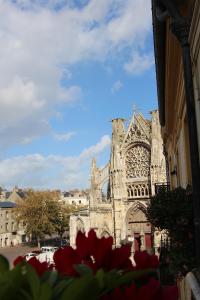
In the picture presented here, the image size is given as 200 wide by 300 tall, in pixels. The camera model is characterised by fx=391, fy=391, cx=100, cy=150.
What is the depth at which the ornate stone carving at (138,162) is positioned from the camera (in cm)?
5412

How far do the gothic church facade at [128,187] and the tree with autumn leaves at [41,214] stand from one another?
7.71m

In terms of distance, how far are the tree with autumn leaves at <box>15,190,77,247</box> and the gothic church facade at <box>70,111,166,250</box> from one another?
771 cm

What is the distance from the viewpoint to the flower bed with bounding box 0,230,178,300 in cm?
134

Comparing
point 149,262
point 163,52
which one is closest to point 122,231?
point 163,52

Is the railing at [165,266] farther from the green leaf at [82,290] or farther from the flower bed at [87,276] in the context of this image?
the green leaf at [82,290]

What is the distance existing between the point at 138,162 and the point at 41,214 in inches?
713

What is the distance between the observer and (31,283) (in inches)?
53.9

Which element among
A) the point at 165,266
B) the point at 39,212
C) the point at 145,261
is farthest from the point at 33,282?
the point at 39,212

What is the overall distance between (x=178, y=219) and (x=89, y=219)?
49.8m

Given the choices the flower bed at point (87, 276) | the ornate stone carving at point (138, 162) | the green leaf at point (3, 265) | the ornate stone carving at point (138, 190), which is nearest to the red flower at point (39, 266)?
the flower bed at point (87, 276)

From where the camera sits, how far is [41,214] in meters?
61.6

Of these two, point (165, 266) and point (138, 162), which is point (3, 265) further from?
point (138, 162)

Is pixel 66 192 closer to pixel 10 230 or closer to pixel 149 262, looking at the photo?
pixel 10 230

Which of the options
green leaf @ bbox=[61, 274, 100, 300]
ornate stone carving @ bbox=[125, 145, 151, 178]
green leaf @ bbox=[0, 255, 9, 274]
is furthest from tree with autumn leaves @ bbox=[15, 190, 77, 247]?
green leaf @ bbox=[61, 274, 100, 300]
